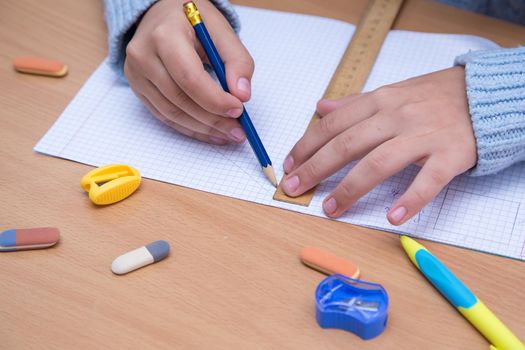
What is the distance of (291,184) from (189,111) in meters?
0.17

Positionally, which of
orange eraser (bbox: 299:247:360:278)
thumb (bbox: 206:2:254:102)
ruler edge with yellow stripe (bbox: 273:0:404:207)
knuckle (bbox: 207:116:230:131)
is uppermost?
thumb (bbox: 206:2:254:102)

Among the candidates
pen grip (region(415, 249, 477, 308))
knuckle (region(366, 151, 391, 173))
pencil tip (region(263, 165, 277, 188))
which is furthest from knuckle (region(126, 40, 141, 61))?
pen grip (region(415, 249, 477, 308))

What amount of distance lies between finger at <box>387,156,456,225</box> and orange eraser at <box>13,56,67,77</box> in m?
A: 0.55

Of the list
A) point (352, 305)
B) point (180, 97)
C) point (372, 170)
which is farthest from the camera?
point (180, 97)

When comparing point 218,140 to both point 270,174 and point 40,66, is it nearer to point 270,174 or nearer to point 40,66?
point 270,174

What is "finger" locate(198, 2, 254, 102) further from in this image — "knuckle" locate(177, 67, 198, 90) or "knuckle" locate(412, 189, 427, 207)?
"knuckle" locate(412, 189, 427, 207)

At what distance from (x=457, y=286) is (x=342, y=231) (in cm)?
15

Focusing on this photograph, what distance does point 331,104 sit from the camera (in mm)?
891

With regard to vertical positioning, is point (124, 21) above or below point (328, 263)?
above

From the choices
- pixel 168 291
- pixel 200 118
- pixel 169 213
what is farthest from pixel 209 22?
pixel 168 291

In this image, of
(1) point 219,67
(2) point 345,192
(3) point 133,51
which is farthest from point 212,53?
(2) point 345,192

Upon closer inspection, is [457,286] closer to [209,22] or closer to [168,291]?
[168,291]

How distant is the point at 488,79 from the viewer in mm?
818

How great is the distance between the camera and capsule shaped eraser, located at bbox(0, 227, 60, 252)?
76 centimetres
